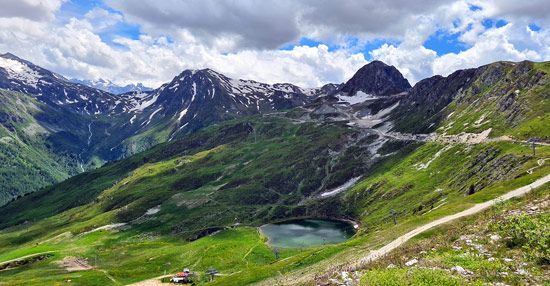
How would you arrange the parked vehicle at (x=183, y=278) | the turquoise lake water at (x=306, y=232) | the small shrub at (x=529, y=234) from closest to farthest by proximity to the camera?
the small shrub at (x=529, y=234)
the parked vehicle at (x=183, y=278)
the turquoise lake water at (x=306, y=232)

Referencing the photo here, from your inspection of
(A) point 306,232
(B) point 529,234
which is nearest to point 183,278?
(B) point 529,234

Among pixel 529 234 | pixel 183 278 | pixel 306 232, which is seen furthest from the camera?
pixel 306 232

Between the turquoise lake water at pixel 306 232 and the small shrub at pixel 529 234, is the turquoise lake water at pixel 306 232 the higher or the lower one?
the lower one

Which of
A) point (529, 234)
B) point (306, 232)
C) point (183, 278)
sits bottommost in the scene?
point (306, 232)

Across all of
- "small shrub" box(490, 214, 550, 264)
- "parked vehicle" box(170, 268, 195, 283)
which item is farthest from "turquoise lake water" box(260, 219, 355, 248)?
"small shrub" box(490, 214, 550, 264)

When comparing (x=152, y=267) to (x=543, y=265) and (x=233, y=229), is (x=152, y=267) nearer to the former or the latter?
(x=233, y=229)

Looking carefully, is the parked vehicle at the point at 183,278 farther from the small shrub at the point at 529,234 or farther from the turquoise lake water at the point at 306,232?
the small shrub at the point at 529,234

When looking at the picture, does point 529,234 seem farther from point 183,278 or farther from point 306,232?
point 306,232

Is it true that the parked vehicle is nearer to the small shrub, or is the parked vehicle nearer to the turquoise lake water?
the turquoise lake water

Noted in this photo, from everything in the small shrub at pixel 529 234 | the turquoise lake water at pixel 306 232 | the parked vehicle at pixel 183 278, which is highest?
the small shrub at pixel 529 234

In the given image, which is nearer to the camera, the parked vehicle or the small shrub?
the small shrub

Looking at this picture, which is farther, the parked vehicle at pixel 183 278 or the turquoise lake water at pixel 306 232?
the turquoise lake water at pixel 306 232

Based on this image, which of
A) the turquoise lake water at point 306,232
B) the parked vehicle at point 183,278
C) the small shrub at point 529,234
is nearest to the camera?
the small shrub at point 529,234

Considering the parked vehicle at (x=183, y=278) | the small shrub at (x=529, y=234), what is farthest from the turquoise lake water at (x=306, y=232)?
the small shrub at (x=529, y=234)
